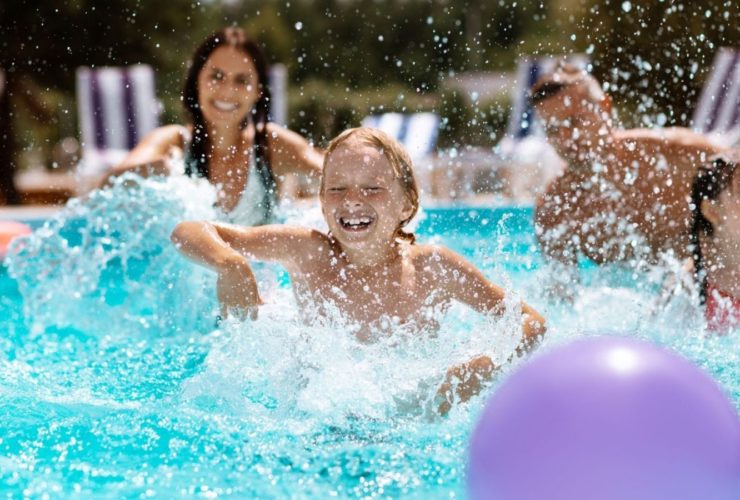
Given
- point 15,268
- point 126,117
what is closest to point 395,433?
point 15,268

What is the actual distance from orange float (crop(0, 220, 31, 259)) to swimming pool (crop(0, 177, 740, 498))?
109 centimetres

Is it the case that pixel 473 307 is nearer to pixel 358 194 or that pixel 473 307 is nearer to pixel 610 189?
pixel 358 194

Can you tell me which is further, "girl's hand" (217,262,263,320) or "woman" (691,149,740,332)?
"woman" (691,149,740,332)

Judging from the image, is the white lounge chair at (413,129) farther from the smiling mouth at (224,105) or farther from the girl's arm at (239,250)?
the girl's arm at (239,250)

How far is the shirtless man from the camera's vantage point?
4902 millimetres

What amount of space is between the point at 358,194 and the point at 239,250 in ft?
1.45

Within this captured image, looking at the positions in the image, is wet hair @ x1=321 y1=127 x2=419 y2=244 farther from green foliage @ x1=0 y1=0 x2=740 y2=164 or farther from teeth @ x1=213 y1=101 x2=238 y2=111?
green foliage @ x1=0 y1=0 x2=740 y2=164

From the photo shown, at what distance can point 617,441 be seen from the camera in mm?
1796

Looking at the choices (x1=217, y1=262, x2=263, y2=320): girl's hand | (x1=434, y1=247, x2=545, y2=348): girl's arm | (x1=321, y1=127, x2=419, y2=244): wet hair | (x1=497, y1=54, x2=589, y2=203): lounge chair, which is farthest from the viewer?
(x1=497, y1=54, x2=589, y2=203): lounge chair

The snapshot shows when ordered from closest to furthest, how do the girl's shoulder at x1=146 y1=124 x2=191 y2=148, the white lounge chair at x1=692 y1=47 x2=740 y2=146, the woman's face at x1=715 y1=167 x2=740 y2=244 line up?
the woman's face at x1=715 y1=167 x2=740 y2=244 < the girl's shoulder at x1=146 y1=124 x2=191 y2=148 < the white lounge chair at x1=692 y1=47 x2=740 y2=146

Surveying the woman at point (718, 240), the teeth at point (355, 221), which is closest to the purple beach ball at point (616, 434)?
the teeth at point (355, 221)

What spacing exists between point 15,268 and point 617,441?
3.65 meters

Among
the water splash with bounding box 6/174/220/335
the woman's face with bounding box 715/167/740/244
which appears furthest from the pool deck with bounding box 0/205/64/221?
the woman's face with bounding box 715/167/740/244

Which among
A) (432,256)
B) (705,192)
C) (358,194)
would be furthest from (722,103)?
(358,194)
